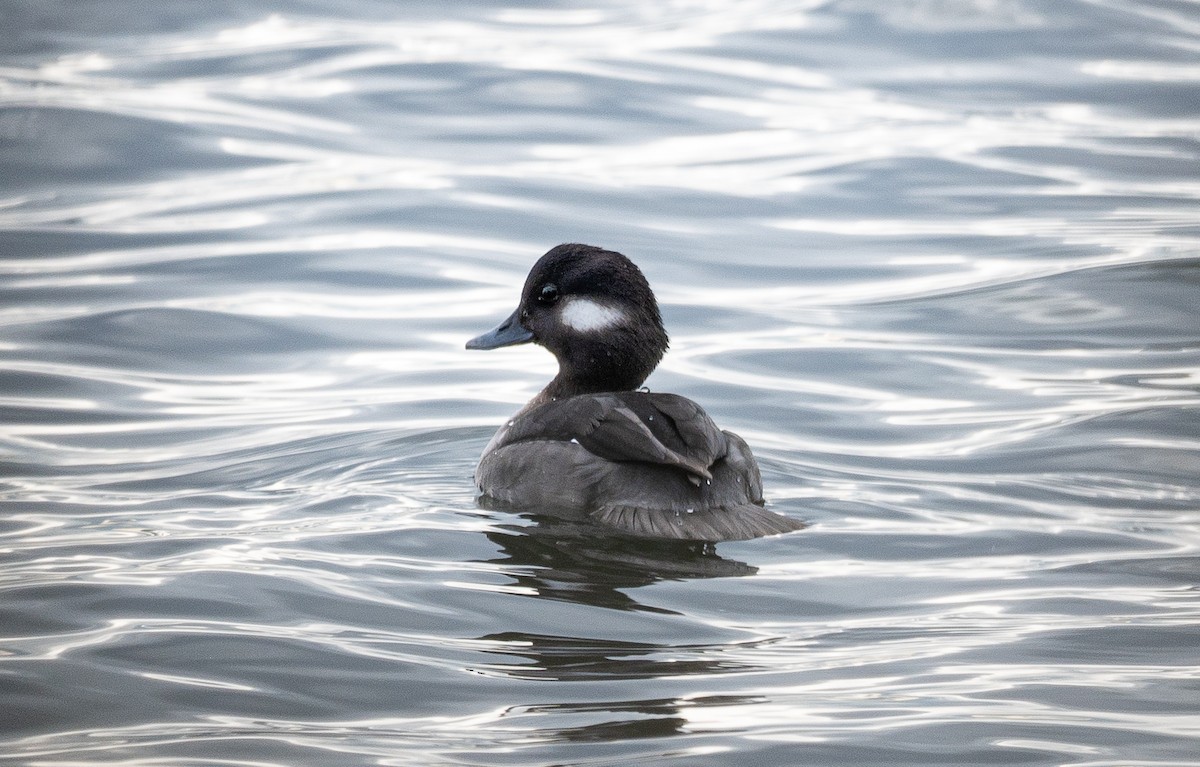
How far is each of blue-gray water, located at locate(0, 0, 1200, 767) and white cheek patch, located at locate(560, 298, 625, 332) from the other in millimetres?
949

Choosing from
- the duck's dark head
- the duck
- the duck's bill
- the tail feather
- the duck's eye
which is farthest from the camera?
the duck's bill

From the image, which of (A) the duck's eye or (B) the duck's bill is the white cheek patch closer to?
(A) the duck's eye

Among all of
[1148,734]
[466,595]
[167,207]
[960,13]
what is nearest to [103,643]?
[466,595]

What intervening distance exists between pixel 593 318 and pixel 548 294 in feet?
1.14

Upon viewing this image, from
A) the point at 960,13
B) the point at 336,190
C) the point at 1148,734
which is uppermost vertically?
the point at 960,13

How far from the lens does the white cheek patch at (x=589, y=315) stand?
24.5 feet

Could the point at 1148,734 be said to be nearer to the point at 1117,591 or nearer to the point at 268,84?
the point at 1117,591

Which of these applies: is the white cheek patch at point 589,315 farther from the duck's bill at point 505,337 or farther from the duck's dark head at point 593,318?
the duck's bill at point 505,337

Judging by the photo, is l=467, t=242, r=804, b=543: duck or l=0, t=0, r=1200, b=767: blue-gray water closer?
l=0, t=0, r=1200, b=767: blue-gray water

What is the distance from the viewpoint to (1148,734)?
15.0 feet

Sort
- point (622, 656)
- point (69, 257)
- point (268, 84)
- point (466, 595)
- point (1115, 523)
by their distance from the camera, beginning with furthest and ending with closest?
point (268, 84), point (69, 257), point (1115, 523), point (466, 595), point (622, 656)

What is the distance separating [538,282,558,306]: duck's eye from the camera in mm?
7723

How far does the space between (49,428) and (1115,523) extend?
208 inches

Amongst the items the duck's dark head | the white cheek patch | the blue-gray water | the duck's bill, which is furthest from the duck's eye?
the blue-gray water
